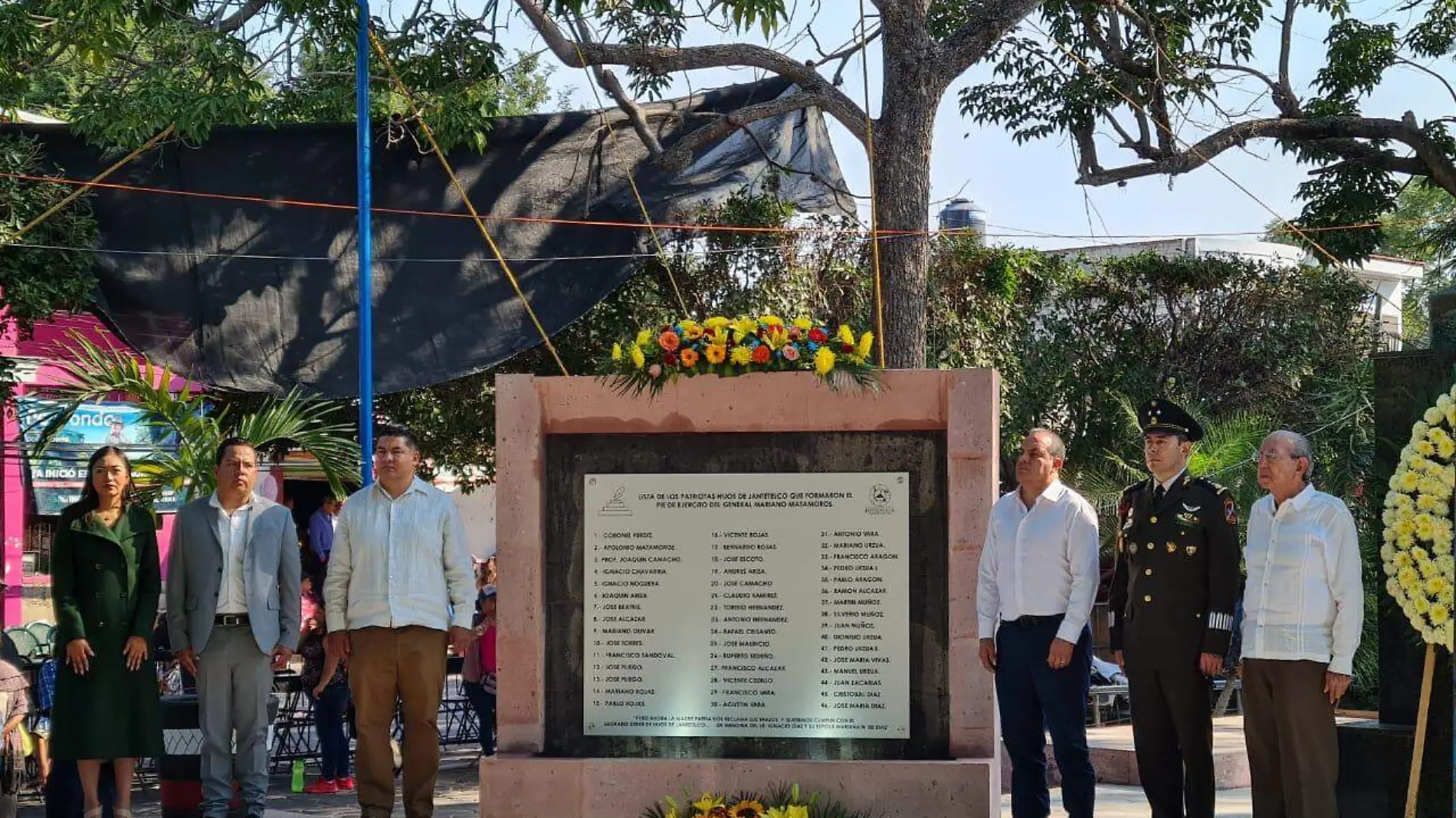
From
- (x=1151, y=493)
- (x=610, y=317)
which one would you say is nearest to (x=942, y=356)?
(x=610, y=317)

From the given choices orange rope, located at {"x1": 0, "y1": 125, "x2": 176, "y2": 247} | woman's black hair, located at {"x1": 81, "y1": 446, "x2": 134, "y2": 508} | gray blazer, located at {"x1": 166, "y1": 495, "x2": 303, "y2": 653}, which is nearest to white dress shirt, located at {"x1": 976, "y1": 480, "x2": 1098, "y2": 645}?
gray blazer, located at {"x1": 166, "y1": 495, "x2": 303, "y2": 653}

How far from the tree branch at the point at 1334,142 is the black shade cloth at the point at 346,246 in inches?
Answer: 169

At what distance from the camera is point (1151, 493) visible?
6438mm

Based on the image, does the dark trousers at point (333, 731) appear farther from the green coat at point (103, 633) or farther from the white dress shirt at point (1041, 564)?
the white dress shirt at point (1041, 564)

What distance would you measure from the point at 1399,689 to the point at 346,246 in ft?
23.0

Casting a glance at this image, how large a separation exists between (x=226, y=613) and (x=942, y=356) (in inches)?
314

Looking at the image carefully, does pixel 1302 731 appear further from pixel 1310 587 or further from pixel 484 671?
pixel 484 671

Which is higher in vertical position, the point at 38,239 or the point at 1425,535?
the point at 38,239

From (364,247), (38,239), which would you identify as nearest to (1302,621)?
(364,247)

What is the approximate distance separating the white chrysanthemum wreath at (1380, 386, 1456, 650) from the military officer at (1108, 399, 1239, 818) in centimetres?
69

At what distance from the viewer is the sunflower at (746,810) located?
600 centimetres

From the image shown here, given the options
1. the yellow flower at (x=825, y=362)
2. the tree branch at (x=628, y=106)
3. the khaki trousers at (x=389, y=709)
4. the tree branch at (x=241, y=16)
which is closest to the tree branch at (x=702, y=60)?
the tree branch at (x=628, y=106)

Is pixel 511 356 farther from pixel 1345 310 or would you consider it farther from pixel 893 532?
pixel 1345 310

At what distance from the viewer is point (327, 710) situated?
8.94m
